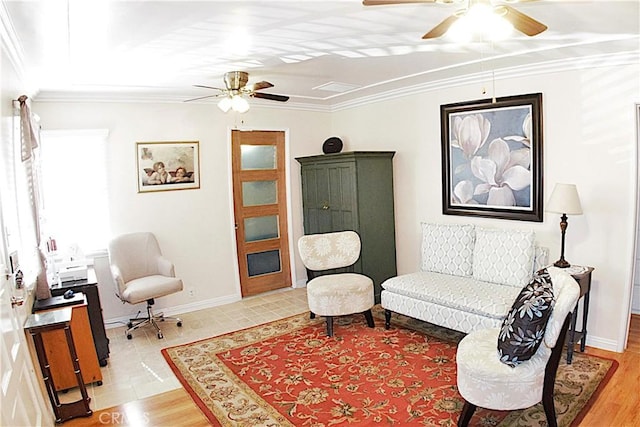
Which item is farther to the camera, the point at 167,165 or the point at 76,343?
the point at 167,165

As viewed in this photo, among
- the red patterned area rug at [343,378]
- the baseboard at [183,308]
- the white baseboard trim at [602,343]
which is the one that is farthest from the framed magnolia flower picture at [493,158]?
the baseboard at [183,308]

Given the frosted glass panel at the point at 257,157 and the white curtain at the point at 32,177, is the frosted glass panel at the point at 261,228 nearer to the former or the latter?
the frosted glass panel at the point at 257,157

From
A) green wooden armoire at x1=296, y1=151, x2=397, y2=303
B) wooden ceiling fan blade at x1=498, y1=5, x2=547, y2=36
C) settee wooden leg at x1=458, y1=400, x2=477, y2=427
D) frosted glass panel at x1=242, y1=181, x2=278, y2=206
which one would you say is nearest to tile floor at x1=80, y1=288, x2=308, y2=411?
green wooden armoire at x1=296, y1=151, x2=397, y2=303

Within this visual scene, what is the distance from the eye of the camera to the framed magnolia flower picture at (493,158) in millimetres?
4145

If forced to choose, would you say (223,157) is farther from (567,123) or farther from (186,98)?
(567,123)

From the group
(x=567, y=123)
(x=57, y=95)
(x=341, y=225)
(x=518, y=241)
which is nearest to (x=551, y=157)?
(x=567, y=123)

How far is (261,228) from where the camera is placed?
5961 millimetres

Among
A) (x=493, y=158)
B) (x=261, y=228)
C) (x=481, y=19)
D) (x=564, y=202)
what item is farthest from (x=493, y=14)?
(x=261, y=228)

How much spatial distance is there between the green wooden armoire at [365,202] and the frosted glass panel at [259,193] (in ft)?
2.36

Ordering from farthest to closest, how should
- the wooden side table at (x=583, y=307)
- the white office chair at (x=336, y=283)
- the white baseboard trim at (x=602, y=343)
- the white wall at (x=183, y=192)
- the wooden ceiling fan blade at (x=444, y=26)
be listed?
1. the white wall at (x=183, y=192)
2. the white office chair at (x=336, y=283)
3. the white baseboard trim at (x=602, y=343)
4. the wooden side table at (x=583, y=307)
5. the wooden ceiling fan blade at (x=444, y=26)

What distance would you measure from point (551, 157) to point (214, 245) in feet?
12.5

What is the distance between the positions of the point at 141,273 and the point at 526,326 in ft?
12.8

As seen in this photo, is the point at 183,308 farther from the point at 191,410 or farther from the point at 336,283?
the point at 191,410

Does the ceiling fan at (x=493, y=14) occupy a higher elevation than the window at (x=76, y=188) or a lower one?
higher
